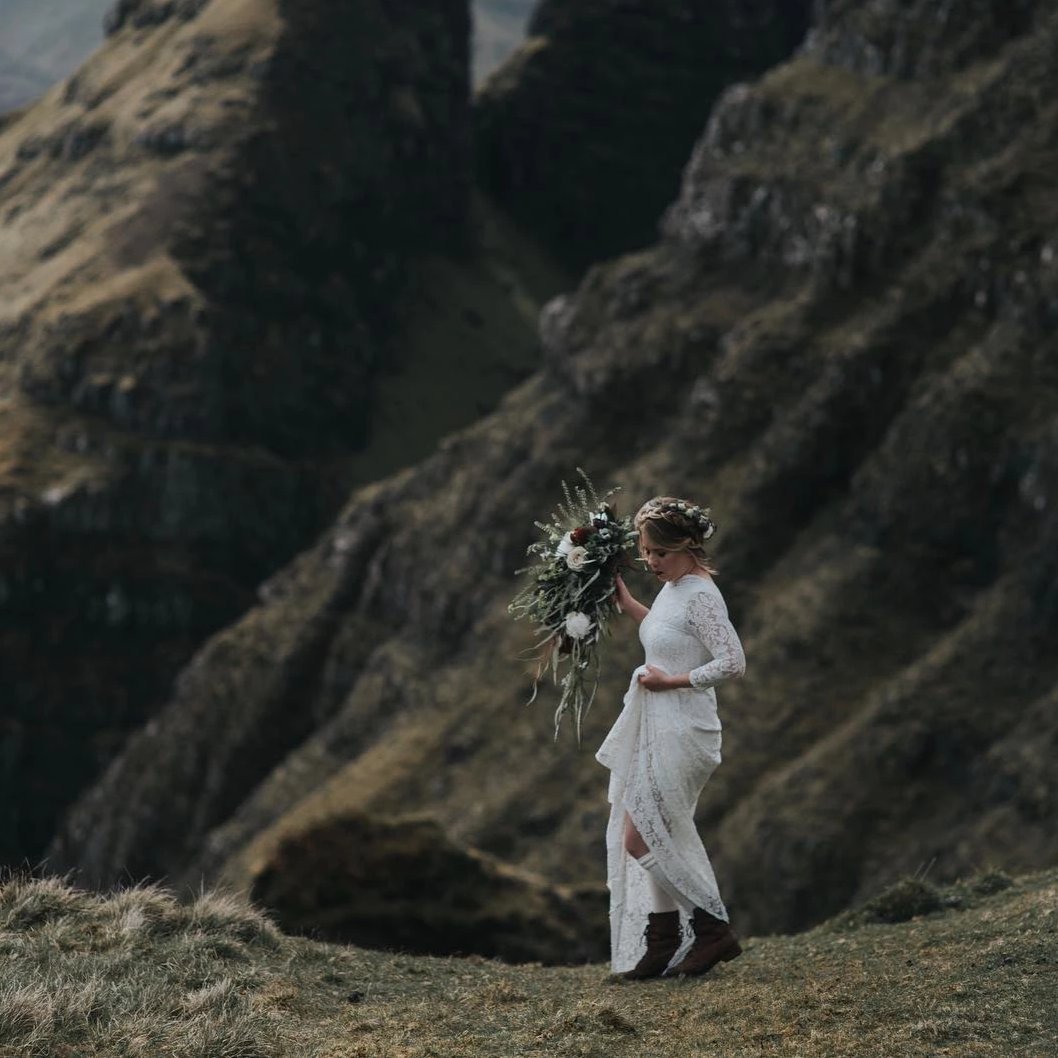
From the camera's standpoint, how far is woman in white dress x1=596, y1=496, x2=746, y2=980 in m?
16.2

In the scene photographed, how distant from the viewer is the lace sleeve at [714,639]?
15781 mm

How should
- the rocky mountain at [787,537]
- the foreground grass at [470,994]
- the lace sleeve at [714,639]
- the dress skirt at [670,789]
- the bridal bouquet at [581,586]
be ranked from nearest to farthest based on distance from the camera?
1. the foreground grass at [470,994]
2. the lace sleeve at [714,639]
3. the dress skirt at [670,789]
4. the bridal bouquet at [581,586]
5. the rocky mountain at [787,537]

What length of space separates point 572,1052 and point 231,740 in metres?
161

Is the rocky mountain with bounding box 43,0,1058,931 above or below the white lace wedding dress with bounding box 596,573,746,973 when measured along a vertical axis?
above

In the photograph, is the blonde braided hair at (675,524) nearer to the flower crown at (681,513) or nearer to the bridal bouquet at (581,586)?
the flower crown at (681,513)

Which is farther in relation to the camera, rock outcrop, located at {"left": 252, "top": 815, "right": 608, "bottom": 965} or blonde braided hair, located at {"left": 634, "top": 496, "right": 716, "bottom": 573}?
rock outcrop, located at {"left": 252, "top": 815, "right": 608, "bottom": 965}

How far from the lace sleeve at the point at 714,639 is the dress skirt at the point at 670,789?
14.2 inches

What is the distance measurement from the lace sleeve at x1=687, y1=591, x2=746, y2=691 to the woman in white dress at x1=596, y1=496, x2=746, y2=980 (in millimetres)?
12

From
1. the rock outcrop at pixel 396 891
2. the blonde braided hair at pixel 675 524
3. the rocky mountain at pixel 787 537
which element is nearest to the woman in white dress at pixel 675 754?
the blonde braided hair at pixel 675 524

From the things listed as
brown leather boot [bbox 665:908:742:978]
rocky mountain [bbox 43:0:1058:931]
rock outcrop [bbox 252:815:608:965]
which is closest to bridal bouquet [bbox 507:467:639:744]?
brown leather boot [bbox 665:908:742:978]

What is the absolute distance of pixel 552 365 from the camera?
167m

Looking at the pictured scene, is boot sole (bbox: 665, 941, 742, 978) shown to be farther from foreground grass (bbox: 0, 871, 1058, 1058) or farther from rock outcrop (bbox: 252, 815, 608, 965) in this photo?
rock outcrop (bbox: 252, 815, 608, 965)

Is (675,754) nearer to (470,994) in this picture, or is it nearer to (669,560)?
(669,560)

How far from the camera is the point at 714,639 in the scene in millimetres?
15984
